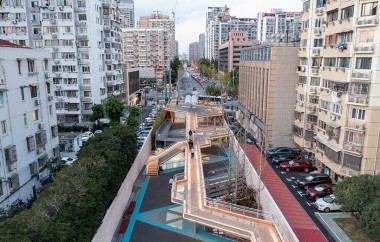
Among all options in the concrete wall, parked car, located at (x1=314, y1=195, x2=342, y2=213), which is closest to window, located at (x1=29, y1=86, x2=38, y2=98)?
the concrete wall

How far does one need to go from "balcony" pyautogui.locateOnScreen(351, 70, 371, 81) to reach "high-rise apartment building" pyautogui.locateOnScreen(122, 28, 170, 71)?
10205 cm

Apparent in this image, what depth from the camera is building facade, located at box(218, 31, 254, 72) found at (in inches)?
4577

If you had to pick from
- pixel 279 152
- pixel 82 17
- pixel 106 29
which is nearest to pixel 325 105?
pixel 279 152

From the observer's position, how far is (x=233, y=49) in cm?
11612

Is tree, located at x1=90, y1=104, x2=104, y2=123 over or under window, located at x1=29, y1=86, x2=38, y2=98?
under

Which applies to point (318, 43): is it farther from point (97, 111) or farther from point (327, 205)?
point (97, 111)

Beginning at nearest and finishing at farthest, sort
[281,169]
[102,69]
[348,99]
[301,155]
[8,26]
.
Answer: [348,99] < [281,169] < [301,155] < [8,26] < [102,69]

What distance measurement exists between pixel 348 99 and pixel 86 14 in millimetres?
41151

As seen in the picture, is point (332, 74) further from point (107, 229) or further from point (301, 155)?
point (107, 229)

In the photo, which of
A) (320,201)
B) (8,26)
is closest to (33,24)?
(8,26)

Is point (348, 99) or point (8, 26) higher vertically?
point (8, 26)

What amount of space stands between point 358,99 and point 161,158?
764 inches

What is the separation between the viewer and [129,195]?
85.1 ft

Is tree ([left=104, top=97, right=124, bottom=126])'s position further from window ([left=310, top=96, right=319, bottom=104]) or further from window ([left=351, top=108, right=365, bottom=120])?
window ([left=351, top=108, right=365, bottom=120])
